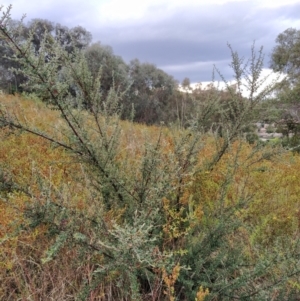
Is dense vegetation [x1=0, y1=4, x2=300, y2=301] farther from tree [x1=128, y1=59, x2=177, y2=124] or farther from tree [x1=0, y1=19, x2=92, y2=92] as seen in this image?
tree [x1=128, y1=59, x2=177, y2=124]

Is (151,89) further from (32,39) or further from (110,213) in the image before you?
(32,39)

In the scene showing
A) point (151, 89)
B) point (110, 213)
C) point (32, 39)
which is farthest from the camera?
point (151, 89)

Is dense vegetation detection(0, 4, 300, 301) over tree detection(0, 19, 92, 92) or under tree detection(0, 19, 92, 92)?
under

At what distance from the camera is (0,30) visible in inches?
83.2

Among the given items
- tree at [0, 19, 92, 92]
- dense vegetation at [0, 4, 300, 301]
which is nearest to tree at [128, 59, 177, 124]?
tree at [0, 19, 92, 92]

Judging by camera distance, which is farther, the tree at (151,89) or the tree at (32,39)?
the tree at (151,89)

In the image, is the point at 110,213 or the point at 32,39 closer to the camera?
the point at 32,39

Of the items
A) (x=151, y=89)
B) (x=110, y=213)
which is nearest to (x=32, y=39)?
(x=110, y=213)

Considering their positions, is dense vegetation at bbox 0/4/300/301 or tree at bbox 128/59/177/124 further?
tree at bbox 128/59/177/124

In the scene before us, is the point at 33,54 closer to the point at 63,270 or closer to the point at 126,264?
the point at 126,264

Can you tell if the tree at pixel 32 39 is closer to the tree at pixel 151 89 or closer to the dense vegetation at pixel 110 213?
the dense vegetation at pixel 110 213

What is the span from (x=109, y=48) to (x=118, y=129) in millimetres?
20839

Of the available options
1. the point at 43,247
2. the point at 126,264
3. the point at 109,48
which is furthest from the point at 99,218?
the point at 109,48

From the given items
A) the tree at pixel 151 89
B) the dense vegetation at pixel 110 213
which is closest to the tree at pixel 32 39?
the dense vegetation at pixel 110 213
